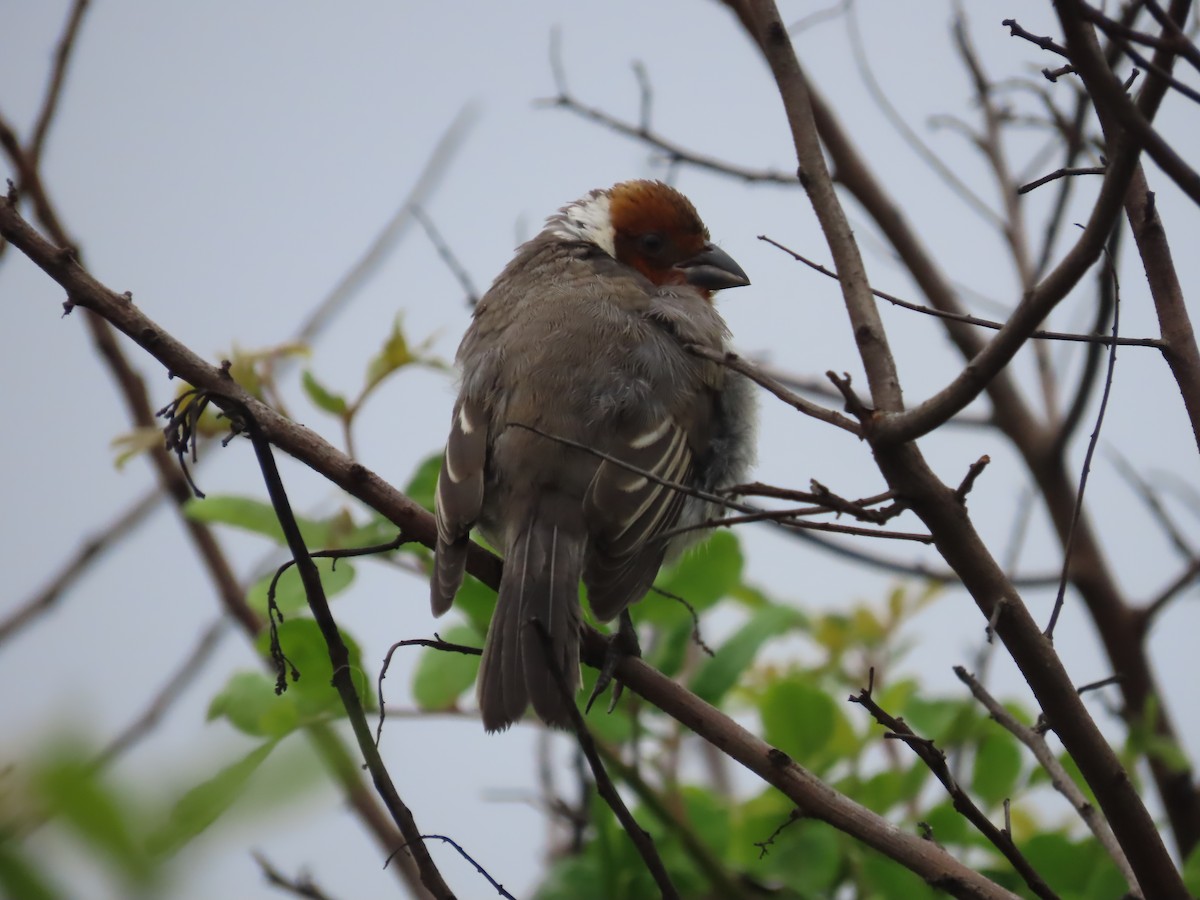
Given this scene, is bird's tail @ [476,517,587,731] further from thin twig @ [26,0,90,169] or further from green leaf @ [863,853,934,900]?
thin twig @ [26,0,90,169]

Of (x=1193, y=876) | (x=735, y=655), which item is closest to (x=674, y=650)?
(x=735, y=655)

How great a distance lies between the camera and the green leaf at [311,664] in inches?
107

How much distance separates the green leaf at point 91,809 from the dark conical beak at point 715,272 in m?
4.62

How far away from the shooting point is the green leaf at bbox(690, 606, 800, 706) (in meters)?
3.36

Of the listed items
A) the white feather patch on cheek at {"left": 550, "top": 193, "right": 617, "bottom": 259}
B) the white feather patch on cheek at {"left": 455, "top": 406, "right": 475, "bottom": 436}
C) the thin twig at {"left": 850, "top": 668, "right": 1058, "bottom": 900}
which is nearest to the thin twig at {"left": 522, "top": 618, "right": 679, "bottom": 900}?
the thin twig at {"left": 850, "top": 668, "right": 1058, "bottom": 900}

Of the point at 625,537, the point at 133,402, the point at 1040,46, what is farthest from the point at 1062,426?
the point at 133,402

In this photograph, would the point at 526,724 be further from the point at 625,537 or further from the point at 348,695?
the point at 348,695

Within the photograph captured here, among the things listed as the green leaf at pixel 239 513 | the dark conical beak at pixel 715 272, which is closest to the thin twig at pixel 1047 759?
the green leaf at pixel 239 513

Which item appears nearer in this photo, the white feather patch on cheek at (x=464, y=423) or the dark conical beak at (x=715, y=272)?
the white feather patch on cheek at (x=464, y=423)

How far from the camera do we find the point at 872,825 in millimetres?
2258

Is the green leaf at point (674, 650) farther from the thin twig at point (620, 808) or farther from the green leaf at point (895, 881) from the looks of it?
the thin twig at point (620, 808)

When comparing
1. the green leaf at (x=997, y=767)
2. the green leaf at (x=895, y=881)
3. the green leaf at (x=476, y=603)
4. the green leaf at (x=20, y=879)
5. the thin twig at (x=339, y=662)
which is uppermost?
the green leaf at (x=997, y=767)

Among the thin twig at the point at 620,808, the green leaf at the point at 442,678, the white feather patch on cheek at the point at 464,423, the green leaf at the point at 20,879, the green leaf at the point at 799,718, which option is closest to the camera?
the green leaf at the point at 20,879

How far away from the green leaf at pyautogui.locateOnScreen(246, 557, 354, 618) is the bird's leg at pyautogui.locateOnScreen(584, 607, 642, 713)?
24.1 inches
